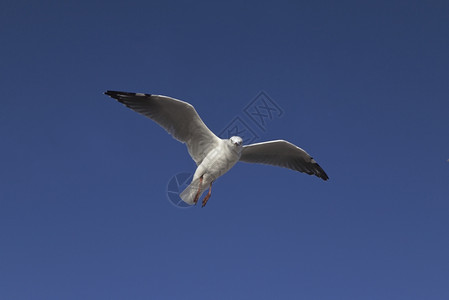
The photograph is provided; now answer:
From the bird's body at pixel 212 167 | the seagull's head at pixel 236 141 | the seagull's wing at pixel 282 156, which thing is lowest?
the bird's body at pixel 212 167

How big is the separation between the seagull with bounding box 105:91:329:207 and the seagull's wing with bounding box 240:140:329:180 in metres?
Result: 0.03

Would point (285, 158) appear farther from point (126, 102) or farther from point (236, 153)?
point (126, 102)

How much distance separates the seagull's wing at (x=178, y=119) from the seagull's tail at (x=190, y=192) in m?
0.52

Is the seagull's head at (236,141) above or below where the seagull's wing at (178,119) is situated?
above

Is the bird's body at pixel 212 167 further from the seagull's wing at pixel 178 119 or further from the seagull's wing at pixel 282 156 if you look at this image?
the seagull's wing at pixel 282 156

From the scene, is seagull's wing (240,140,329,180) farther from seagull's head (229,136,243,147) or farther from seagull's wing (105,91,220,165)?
seagull's wing (105,91,220,165)

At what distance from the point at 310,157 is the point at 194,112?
3.18 meters

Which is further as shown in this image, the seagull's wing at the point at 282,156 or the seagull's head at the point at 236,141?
the seagull's wing at the point at 282,156

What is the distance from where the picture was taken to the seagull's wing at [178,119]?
10.0 m

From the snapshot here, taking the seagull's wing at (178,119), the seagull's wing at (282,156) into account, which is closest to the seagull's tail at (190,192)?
the seagull's wing at (178,119)


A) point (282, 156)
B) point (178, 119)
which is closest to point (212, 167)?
point (178, 119)

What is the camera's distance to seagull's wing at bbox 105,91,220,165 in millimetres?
10000

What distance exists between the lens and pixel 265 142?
1052 cm

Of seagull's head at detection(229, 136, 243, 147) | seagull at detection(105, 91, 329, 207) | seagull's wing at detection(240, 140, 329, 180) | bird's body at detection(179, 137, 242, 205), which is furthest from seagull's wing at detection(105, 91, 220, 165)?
seagull's wing at detection(240, 140, 329, 180)
